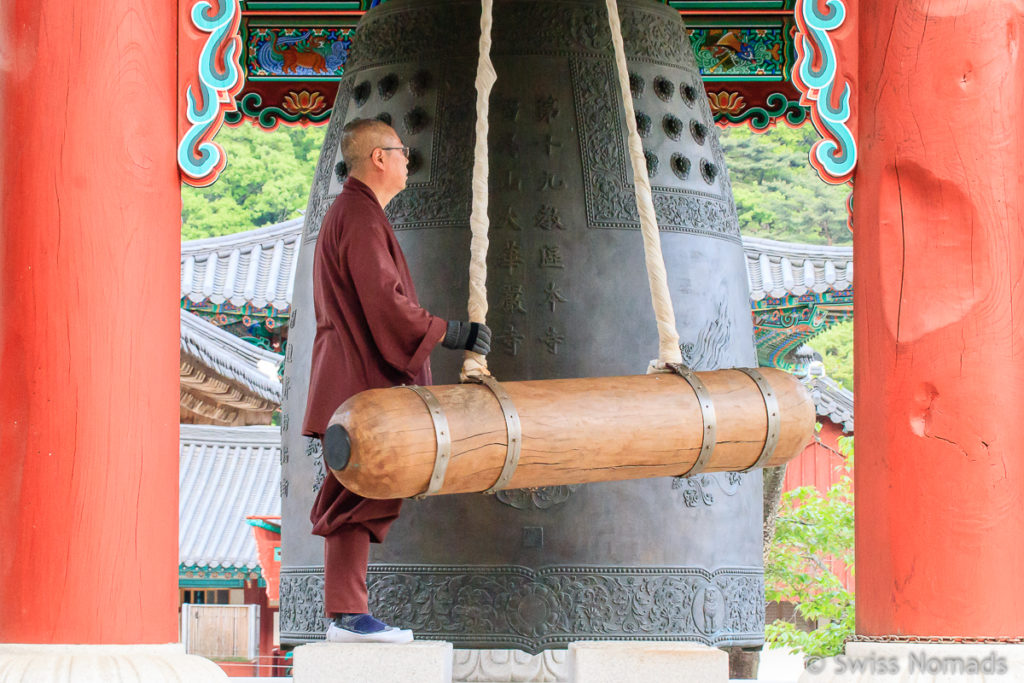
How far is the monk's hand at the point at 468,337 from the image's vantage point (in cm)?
341

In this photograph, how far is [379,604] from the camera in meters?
4.09

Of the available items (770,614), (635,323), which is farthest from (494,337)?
(770,614)

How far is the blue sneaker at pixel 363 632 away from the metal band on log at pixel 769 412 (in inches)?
39.5

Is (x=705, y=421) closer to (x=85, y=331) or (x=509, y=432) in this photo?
(x=509, y=432)

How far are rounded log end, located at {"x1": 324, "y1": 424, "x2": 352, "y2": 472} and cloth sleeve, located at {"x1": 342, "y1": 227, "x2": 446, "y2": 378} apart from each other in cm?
58

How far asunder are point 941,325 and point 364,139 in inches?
61.8

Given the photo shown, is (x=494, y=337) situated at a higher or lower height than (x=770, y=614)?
higher

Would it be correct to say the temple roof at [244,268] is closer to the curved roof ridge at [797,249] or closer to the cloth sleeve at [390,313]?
the curved roof ridge at [797,249]

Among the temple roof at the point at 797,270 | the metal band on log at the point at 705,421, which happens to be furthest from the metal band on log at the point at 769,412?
the temple roof at the point at 797,270

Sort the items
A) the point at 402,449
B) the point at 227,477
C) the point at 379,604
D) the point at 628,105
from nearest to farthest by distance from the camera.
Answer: the point at 402,449 → the point at 628,105 → the point at 379,604 → the point at 227,477

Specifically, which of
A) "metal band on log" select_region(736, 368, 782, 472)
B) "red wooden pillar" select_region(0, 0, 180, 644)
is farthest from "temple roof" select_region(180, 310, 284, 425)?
"metal band on log" select_region(736, 368, 782, 472)

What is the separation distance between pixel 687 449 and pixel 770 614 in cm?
1472

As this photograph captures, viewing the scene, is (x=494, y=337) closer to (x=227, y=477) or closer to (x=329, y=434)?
(x=329, y=434)

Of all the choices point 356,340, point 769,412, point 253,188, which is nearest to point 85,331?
point 356,340
